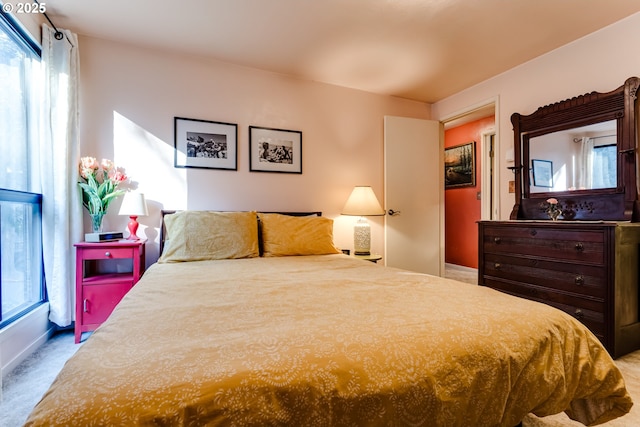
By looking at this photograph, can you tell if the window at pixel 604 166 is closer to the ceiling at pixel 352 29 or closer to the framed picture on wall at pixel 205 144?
the ceiling at pixel 352 29

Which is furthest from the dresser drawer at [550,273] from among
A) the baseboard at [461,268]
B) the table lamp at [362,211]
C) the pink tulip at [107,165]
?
the pink tulip at [107,165]

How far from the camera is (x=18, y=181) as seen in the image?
2156 mm

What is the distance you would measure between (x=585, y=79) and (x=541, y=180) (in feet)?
2.86

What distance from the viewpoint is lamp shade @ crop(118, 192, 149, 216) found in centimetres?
244

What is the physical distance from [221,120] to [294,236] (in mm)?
1363

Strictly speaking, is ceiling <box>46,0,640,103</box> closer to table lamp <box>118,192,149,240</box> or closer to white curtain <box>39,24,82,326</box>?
white curtain <box>39,24,82,326</box>

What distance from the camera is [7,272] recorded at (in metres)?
2.00

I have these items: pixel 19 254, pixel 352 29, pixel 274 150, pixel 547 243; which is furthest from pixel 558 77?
pixel 19 254

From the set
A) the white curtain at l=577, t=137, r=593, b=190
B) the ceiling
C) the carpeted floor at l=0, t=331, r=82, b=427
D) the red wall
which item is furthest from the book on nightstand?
the red wall

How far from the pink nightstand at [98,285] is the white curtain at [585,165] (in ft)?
11.7

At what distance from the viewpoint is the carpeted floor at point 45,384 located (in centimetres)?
141

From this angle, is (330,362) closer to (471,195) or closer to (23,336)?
(23,336)

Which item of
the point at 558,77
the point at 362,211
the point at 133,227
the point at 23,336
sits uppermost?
the point at 558,77

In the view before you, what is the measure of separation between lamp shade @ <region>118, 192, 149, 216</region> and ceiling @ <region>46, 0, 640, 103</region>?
1318mm
